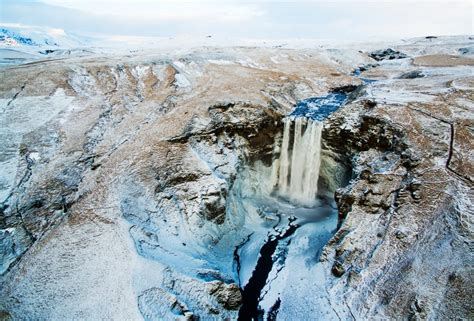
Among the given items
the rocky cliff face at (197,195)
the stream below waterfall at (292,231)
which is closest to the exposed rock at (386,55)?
the rocky cliff face at (197,195)

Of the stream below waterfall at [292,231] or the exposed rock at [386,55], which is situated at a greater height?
the exposed rock at [386,55]

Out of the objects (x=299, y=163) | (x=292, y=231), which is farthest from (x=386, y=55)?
(x=292, y=231)

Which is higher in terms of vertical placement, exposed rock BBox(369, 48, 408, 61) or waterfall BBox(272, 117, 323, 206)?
exposed rock BBox(369, 48, 408, 61)

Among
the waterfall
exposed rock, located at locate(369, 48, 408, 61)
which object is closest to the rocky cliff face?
the waterfall

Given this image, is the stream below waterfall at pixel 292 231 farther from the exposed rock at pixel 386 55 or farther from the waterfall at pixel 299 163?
the exposed rock at pixel 386 55

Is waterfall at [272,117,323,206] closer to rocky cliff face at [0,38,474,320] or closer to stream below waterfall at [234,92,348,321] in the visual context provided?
stream below waterfall at [234,92,348,321]

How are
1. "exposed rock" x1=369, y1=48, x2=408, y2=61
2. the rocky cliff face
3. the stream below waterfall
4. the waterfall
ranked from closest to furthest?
1. the rocky cliff face
2. the stream below waterfall
3. the waterfall
4. "exposed rock" x1=369, y1=48, x2=408, y2=61
